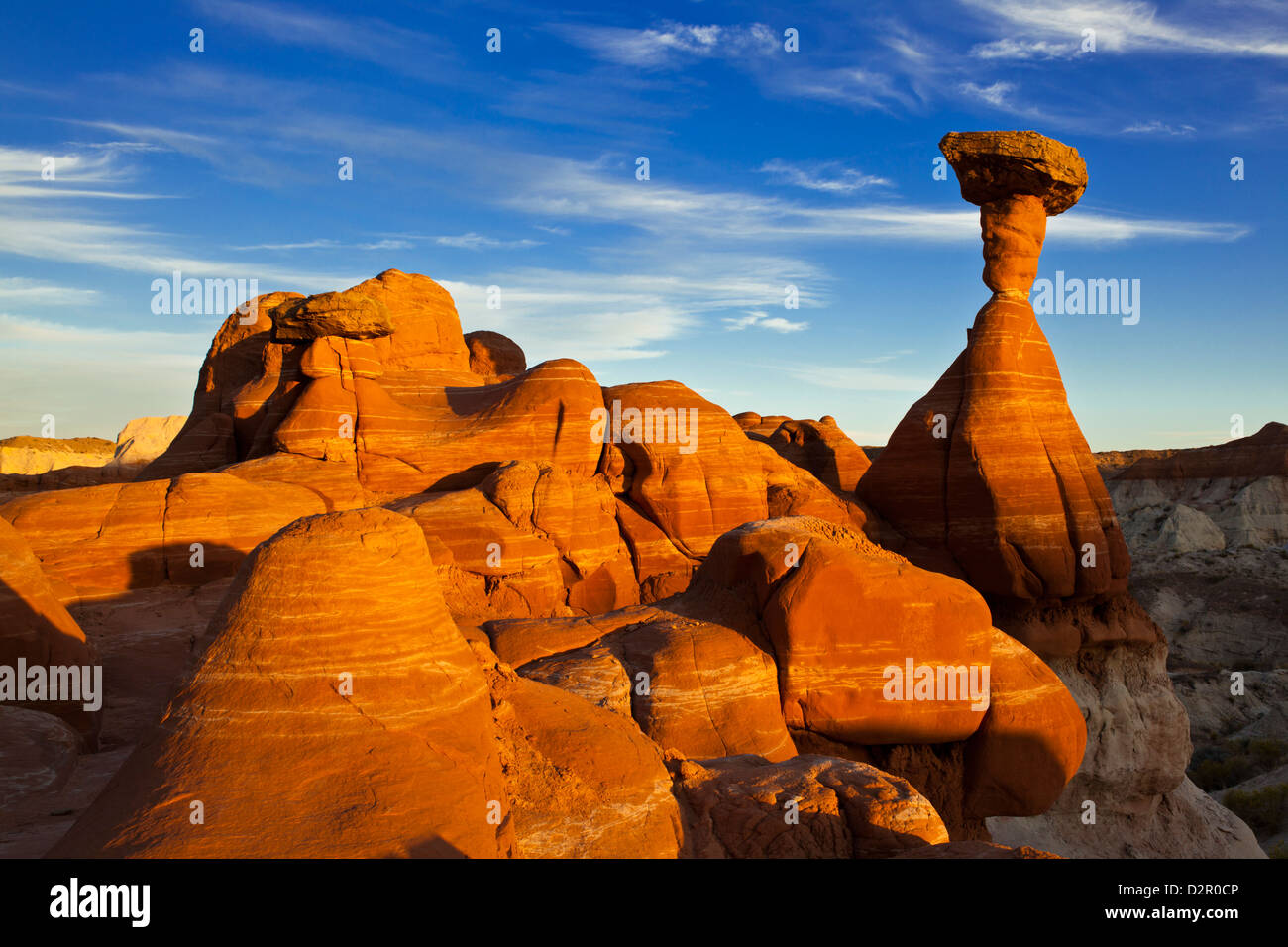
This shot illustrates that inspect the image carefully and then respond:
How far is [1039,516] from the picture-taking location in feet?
54.7

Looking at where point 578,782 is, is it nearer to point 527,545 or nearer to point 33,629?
point 33,629

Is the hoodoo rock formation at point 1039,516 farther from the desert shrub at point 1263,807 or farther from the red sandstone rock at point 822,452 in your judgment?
the red sandstone rock at point 822,452

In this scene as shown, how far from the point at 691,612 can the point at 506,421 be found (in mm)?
8155

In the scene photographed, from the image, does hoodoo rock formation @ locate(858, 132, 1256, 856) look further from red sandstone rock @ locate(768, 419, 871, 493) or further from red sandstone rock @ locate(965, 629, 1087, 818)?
red sandstone rock @ locate(965, 629, 1087, 818)

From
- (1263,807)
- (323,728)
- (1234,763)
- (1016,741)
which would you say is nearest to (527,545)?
(1016,741)

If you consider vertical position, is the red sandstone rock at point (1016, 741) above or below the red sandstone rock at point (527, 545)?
below

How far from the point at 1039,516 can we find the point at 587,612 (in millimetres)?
9218

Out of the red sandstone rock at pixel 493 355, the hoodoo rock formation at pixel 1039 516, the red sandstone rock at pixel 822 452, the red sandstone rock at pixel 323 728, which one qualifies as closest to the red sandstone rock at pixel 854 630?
the red sandstone rock at pixel 323 728

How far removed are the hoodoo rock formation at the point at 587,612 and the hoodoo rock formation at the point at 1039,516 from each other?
0.06 metres

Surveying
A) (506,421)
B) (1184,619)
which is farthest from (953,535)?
(1184,619)

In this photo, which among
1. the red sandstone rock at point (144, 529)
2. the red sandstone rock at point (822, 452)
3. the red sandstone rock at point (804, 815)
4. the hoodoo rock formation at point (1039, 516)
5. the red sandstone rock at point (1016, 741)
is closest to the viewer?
the red sandstone rock at point (804, 815)

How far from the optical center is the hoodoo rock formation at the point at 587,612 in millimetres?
4113

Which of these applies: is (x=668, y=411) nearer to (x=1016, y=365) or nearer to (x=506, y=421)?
(x=506, y=421)

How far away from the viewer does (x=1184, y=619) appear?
34.3 m
